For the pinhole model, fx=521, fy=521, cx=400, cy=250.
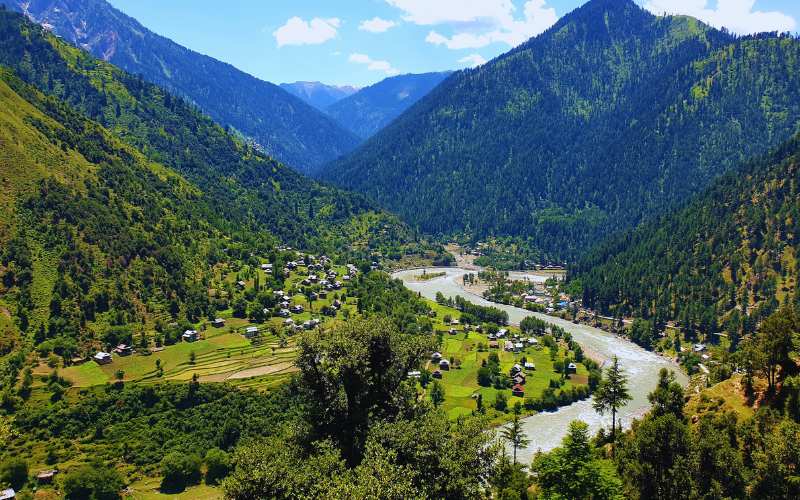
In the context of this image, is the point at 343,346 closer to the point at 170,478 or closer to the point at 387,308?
the point at 170,478

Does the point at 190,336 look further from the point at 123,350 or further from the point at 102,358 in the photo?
the point at 102,358

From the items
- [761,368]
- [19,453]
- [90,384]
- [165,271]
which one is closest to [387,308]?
[165,271]

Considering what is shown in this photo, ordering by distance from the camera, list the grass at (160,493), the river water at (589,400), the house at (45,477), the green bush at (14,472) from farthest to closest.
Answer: the river water at (589,400) → the grass at (160,493) → the house at (45,477) → the green bush at (14,472)

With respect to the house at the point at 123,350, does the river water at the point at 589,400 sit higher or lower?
lower

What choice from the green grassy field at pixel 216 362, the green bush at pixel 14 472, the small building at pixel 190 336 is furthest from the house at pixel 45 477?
the small building at pixel 190 336

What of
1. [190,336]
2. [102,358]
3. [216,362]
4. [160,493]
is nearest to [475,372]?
[216,362]

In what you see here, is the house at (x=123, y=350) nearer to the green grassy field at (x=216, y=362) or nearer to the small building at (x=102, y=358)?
the green grassy field at (x=216, y=362)
